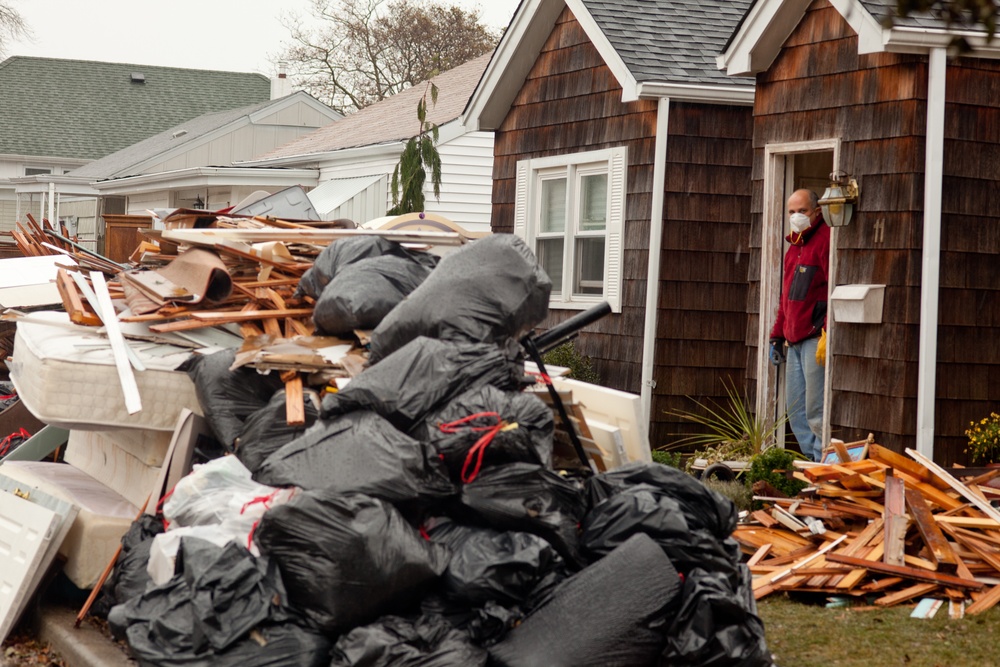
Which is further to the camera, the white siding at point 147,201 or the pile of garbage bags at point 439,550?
the white siding at point 147,201

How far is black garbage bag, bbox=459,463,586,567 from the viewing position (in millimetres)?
4184

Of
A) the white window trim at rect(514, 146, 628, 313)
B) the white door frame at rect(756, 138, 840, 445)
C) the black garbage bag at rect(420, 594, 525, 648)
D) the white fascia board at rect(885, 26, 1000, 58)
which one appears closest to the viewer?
the black garbage bag at rect(420, 594, 525, 648)

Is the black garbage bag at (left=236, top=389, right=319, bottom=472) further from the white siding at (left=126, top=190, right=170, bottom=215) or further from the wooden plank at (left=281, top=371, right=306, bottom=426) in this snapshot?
the white siding at (left=126, top=190, right=170, bottom=215)

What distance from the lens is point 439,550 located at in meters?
4.10

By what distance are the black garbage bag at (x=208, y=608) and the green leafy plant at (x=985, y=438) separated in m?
4.81

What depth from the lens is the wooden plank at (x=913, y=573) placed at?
5.36 metres

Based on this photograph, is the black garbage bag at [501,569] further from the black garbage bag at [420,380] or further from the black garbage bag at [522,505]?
the black garbage bag at [420,380]

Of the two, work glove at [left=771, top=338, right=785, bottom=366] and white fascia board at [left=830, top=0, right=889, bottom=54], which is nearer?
white fascia board at [left=830, top=0, right=889, bottom=54]

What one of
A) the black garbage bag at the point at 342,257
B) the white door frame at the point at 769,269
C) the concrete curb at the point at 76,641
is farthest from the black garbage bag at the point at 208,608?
the white door frame at the point at 769,269

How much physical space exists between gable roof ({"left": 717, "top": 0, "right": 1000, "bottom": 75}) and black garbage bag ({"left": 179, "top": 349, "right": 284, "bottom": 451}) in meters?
4.06

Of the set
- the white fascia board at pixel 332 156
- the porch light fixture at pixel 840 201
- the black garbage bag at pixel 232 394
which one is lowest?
the black garbage bag at pixel 232 394

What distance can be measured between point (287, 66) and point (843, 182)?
33465mm

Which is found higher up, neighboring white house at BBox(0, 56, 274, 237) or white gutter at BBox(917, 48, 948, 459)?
neighboring white house at BBox(0, 56, 274, 237)

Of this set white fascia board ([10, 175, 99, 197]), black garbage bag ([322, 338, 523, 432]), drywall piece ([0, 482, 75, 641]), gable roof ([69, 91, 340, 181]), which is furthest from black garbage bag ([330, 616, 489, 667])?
white fascia board ([10, 175, 99, 197])
